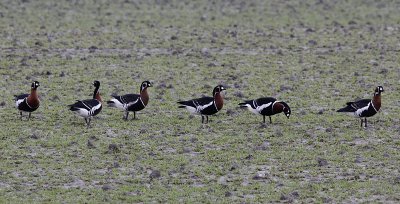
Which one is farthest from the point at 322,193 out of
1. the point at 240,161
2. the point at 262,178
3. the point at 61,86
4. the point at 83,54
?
the point at 83,54

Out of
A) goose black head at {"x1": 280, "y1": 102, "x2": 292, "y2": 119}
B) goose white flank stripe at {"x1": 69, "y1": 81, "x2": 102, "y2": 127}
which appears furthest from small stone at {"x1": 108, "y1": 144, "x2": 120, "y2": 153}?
goose black head at {"x1": 280, "y1": 102, "x2": 292, "y2": 119}

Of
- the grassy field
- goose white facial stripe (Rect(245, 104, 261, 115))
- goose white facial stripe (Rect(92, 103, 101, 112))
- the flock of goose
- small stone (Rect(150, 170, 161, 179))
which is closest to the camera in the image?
the grassy field

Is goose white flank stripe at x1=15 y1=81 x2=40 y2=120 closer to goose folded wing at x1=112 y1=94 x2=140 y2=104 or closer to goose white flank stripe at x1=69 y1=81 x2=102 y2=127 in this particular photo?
goose white flank stripe at x1=69 y1=81 x2=102 y2=127

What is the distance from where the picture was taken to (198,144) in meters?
21.0

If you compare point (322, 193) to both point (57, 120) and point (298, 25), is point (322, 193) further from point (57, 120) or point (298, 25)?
point (298, 25)

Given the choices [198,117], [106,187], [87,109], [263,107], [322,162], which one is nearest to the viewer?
[106,187]

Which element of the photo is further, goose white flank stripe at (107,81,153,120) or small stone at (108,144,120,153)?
goose white flank stripe at (107,81,153,120)

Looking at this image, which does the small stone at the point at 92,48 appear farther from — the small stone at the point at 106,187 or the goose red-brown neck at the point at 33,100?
the small stone at the point at 106,187

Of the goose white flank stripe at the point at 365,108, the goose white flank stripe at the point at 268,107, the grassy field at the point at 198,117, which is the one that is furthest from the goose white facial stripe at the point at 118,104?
the goose white flank stripe at the point at 365,108

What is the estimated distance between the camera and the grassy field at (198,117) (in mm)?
17141

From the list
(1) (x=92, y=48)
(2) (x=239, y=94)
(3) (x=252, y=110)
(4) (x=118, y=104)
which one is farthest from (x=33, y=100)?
(1) (x=92, y=48)

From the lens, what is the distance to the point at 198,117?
81.1 feet

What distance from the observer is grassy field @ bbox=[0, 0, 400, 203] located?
17.1 m

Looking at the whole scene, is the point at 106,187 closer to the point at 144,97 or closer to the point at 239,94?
the point at 144,97
